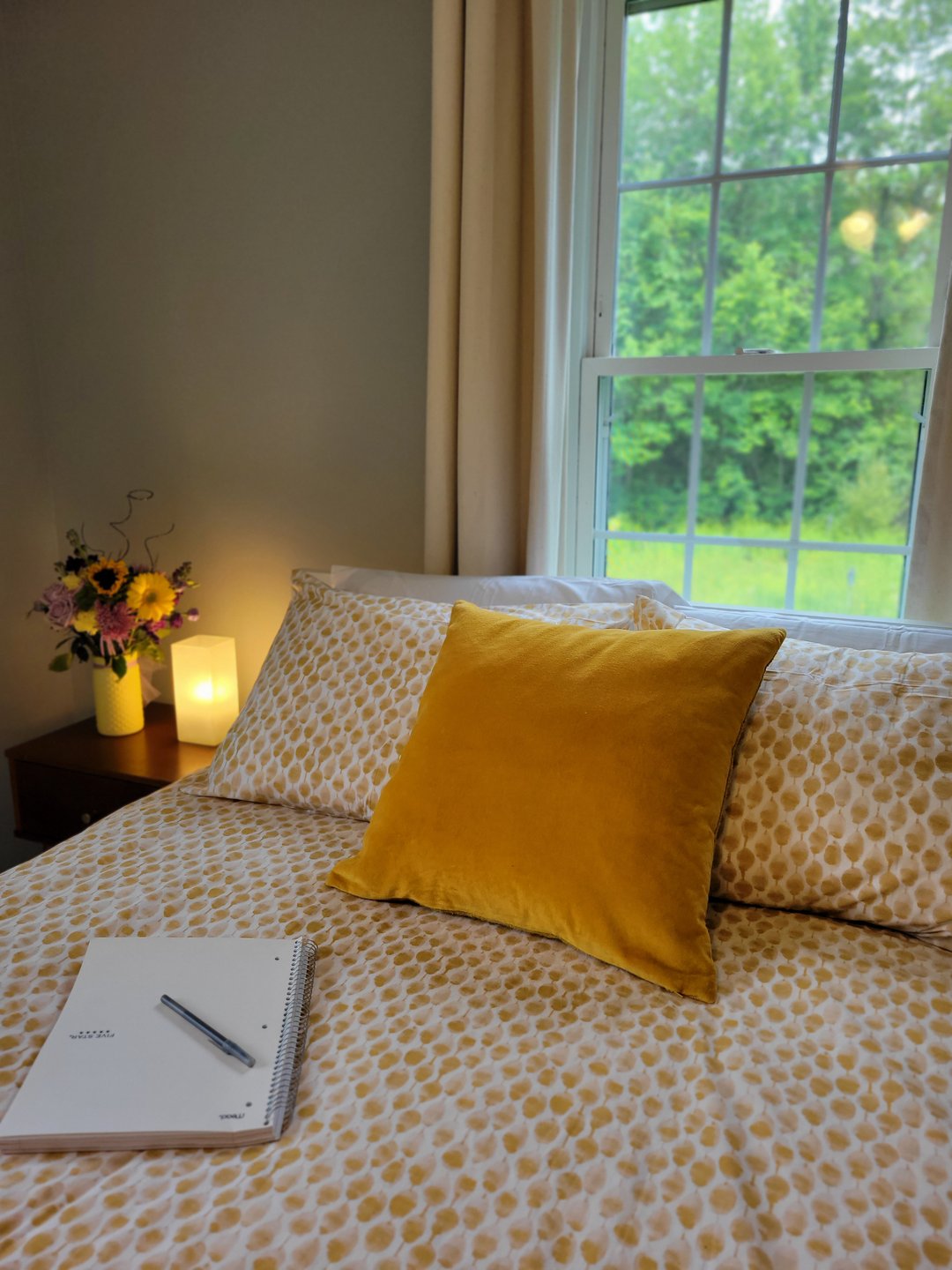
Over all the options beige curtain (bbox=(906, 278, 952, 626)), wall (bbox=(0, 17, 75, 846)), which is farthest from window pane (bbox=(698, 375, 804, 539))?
wall (bbox=(0, 17, 75, 846))

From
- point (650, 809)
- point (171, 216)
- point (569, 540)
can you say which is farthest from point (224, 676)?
point (650, 809)

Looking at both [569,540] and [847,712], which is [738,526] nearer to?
[569,540]

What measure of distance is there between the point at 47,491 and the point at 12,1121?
2110 millimetres

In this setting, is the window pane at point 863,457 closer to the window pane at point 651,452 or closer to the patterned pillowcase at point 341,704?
the window pane at point 651,452

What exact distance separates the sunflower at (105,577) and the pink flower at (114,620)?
0.10 feet

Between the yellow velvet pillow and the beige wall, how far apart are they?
996 mm

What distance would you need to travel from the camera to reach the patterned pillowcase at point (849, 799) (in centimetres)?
109

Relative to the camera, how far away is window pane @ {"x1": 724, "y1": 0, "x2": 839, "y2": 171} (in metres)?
1.70

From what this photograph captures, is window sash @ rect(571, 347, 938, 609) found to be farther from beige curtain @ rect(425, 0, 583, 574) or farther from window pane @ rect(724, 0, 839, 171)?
window pane @ rect(724, 0, 839, 171)

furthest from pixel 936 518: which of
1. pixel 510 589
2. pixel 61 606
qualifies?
pixel 61 606

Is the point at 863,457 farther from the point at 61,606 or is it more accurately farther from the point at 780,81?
the point at 61,606

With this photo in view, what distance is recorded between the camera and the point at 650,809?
3.49 feet

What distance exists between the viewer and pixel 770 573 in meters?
1.91

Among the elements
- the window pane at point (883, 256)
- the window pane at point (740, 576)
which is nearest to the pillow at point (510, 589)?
the window pane at point (740, 576)
